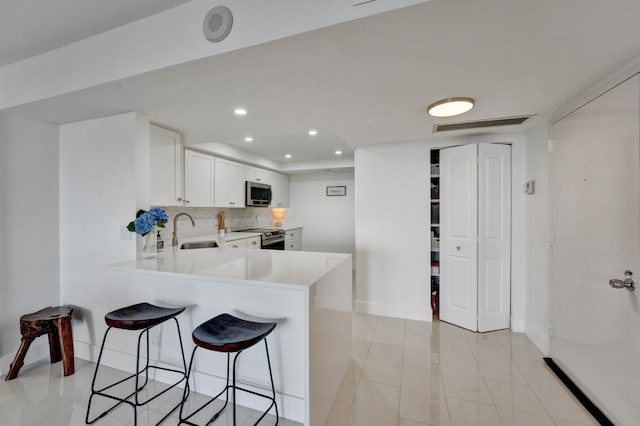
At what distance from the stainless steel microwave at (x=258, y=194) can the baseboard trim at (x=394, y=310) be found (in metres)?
2.47

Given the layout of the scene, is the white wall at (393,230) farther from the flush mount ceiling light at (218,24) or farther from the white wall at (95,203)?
the white wall at (95,203)

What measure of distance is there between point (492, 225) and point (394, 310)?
147cm

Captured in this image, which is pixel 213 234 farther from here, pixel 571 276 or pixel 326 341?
pixel 571 276

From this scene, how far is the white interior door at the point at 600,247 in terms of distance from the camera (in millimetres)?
1413

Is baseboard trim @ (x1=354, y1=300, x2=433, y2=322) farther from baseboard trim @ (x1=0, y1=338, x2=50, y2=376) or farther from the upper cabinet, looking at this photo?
baseboard trim @ (x1=0, y1=338, x2=50, y2=376)

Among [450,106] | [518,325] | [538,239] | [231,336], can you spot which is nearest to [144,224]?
[231,336]

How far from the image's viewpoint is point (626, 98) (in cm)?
145

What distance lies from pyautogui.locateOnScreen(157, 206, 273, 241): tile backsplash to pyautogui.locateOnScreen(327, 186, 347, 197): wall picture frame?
4.77 ft

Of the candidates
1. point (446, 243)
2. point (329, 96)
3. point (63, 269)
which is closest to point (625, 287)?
point (446, 243)

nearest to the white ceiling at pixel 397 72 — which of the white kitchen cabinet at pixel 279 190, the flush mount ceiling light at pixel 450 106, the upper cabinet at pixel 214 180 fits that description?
the flush mount ceiling light at pixel 450 106

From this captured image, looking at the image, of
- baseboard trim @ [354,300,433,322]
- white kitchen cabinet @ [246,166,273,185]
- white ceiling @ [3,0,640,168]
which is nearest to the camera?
white ceiling @ [3,0,640,168]

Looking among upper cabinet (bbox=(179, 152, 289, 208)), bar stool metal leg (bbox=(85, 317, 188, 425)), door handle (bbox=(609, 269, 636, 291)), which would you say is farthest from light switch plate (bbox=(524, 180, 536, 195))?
upper cabinet (bbox=(179, 152, 289, 208))

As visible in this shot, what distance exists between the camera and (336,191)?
5.85 meters

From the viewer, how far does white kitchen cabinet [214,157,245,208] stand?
12.4ft
